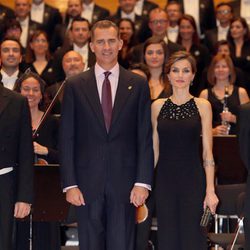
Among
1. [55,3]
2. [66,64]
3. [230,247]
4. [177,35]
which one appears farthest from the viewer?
[55,3]

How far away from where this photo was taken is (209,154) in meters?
5.81

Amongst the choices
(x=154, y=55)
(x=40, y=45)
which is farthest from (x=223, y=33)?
(x=154, y=55)

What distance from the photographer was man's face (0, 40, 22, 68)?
847cm

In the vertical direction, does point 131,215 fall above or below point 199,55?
below

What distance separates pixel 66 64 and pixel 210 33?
2856 mm

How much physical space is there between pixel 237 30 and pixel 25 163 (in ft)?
19.0

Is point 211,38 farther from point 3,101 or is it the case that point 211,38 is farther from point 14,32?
point 3,101

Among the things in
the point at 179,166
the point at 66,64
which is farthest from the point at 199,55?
the point at 179,166

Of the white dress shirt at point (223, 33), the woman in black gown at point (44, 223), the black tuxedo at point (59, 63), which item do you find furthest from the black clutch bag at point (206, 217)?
the white dress shirt at point (223, 33)

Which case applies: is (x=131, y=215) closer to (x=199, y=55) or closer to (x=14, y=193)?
(x=14, y=193)

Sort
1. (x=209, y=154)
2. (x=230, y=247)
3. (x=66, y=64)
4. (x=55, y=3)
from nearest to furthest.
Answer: (x=209, y=154), (x=230, y=247), (x=66, y=64), (x=55, y=3)

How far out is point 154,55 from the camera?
7.92 meters

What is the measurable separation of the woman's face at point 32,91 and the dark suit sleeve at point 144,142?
1.95 metres

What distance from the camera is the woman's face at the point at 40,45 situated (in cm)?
986
